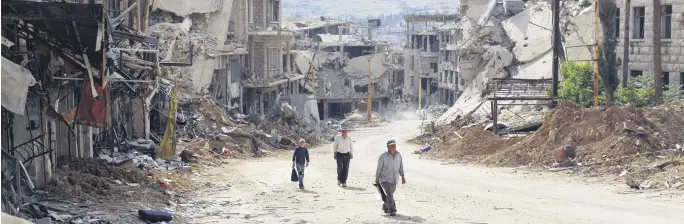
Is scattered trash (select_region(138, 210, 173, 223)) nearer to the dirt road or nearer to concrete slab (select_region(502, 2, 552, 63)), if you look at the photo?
the dirt road

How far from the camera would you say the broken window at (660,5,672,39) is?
36.6 meters

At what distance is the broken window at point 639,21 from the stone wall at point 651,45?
12cm

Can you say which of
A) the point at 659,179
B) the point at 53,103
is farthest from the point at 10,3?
the point at 659,179

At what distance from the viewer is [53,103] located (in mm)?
19625

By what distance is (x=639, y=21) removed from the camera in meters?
38.2

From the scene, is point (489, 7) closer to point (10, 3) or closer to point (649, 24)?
point (649, 24)

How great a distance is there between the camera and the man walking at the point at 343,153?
2094 cm

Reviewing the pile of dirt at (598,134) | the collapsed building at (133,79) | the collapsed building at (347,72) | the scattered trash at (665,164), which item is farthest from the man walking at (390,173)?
the collapsed building at (347,72)

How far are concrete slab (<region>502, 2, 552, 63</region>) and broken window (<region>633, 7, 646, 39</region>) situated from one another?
345 inches

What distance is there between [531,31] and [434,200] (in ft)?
108

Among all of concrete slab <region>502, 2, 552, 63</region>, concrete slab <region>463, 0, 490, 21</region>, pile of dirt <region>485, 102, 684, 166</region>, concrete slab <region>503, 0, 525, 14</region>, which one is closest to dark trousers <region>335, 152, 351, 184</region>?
pile of dirt <region>485, 102, 684, 166</region>

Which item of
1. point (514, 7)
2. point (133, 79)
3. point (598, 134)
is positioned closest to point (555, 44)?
point (598, 134)

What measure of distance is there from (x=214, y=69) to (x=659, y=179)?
98.5 feet

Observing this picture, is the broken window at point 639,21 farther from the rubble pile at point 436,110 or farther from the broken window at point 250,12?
the rubble pile at point 436,110
